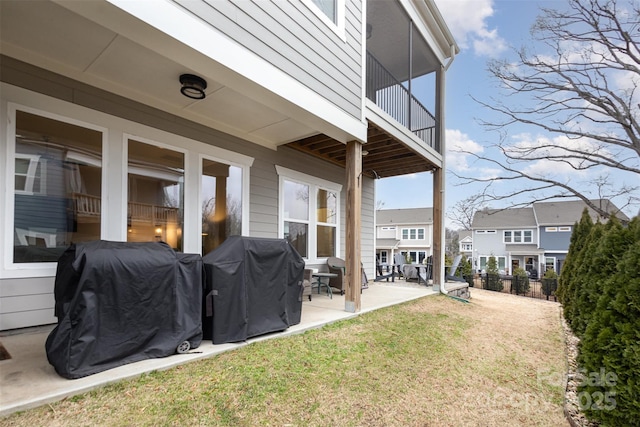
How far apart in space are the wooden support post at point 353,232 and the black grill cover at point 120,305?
2446 millimetres

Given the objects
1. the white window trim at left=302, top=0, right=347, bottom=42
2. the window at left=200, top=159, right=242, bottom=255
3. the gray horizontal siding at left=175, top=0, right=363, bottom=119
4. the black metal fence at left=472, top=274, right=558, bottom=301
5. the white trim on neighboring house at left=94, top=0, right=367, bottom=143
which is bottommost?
the black metal fence at left=472, top=274, right=558, bottom=301

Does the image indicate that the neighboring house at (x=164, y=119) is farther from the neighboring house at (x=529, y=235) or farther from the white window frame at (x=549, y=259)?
the white window frame at (x=549, y=259)

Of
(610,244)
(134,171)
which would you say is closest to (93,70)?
(134,171)

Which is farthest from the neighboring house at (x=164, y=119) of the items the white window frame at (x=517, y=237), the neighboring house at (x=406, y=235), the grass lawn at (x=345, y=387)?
the white window frame at (x=517, y=237)

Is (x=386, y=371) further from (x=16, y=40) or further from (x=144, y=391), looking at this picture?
(x=16, y=40)

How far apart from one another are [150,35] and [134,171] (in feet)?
7.35

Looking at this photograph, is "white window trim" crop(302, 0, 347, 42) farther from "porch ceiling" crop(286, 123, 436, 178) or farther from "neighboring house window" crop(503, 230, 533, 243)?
"neighboring house window" crop(503, 230, 533, 243)

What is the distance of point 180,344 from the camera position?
3016 mm

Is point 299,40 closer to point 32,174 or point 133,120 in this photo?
point 133,120

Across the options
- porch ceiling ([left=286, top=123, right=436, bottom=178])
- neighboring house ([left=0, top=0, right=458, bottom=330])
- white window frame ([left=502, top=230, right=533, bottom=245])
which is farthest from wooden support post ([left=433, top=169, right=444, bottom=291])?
white window frame ([left=502, top=230, right=533, bottom=245])

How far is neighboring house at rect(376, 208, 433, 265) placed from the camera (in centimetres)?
2783

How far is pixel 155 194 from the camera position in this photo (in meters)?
4.45

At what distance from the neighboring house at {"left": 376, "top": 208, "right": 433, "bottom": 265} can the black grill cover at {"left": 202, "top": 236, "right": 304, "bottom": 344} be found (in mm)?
24501

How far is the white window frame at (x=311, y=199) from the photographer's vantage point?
627cm
